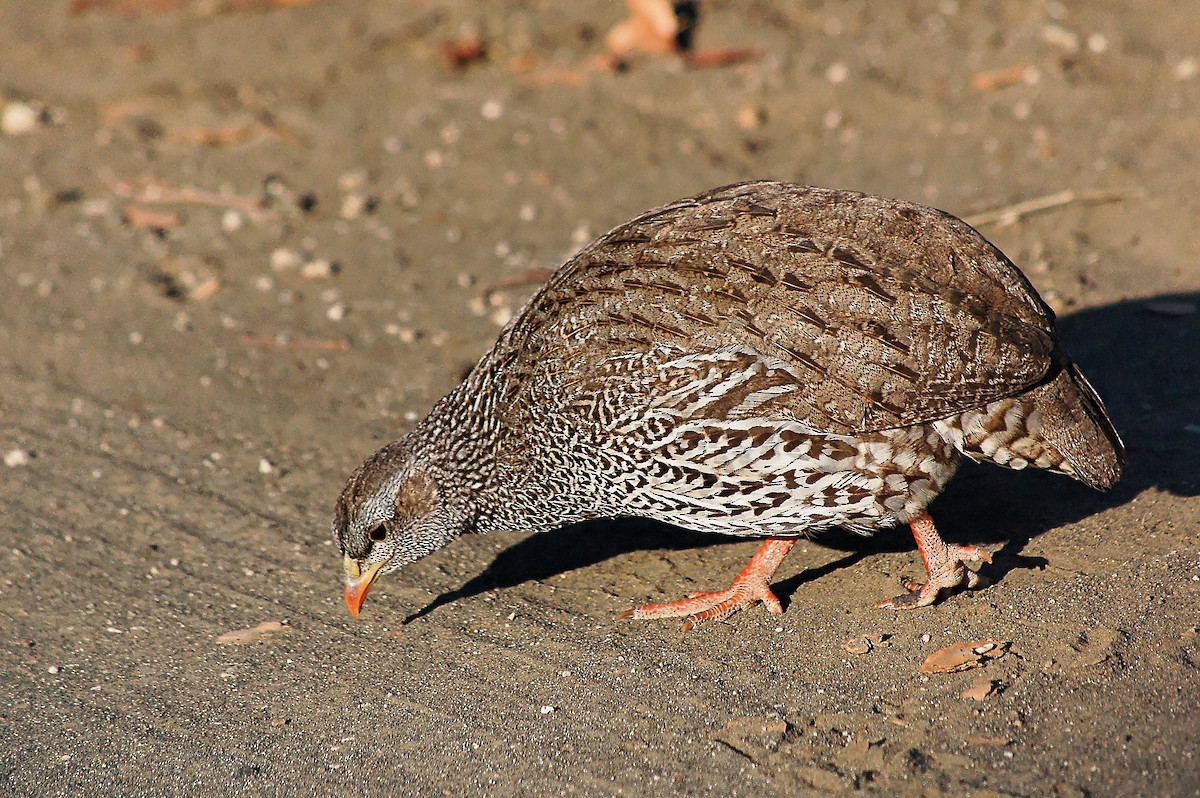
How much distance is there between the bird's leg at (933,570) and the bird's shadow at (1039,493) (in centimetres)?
21

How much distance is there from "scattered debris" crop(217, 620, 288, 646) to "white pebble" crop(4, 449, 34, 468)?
1963 millimetres

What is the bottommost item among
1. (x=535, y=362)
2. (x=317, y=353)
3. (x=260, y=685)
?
(x=317, y=353)

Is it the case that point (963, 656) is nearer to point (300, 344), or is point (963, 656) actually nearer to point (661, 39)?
point (300, 344)

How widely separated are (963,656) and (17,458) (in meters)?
4.71

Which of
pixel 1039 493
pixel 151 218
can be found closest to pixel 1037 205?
pixel 1039 493

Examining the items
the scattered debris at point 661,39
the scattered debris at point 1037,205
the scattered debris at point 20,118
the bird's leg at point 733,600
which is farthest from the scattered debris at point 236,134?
the bird's leg at point 733,600

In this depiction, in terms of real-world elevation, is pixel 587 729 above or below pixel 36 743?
above

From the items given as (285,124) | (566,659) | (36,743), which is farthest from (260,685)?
(285,124)

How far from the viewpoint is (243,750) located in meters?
4.45

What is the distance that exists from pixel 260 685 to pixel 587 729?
4.38 ft

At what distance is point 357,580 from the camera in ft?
16.9

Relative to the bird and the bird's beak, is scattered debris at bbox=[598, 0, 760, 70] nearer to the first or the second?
the bird

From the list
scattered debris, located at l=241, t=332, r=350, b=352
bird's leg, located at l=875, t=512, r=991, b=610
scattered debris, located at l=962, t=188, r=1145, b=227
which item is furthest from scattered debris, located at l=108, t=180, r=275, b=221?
bird's leg, located at l=875, t=512, r=991, b=610

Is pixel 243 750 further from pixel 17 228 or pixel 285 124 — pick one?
pixel 285 124
